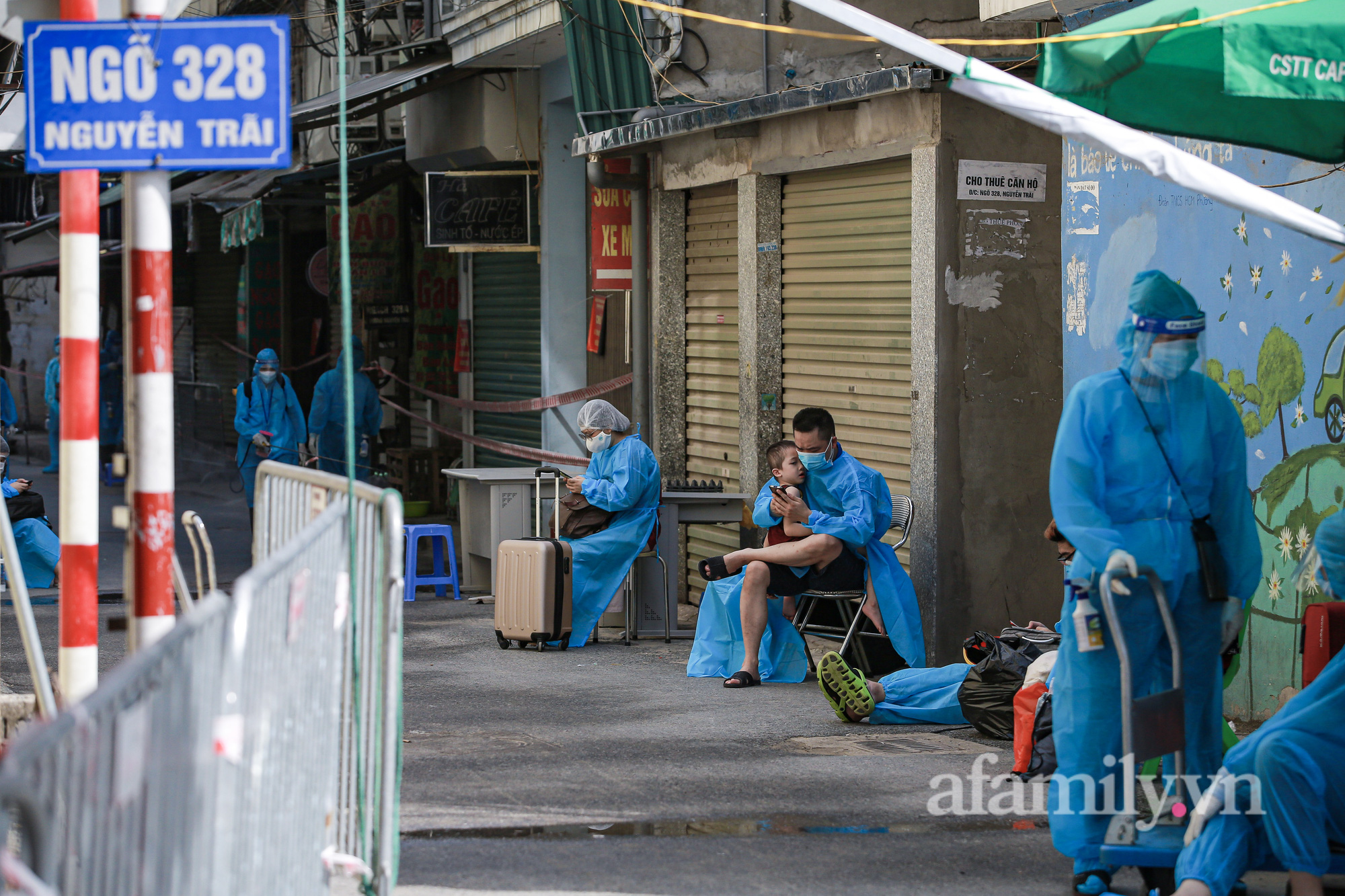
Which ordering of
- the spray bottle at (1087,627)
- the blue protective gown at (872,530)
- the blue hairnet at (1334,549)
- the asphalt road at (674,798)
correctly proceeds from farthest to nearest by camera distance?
the blue protective gown at (872,530) → the asphalt road at (674,798) → the spray bottle at (1087,627) → the blue hairnet at (1334,549)

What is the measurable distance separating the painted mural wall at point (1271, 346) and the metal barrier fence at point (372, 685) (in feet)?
11.9

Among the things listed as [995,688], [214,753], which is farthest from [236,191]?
[214,753]

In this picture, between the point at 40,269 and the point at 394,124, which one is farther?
the point at 40,269

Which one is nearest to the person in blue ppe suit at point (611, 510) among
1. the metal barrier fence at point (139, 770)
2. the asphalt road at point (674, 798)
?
the asphalt road at point (674, 798)

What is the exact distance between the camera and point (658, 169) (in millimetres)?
12297

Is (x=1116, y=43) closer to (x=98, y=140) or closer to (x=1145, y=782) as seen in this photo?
(x=1145, y=782)

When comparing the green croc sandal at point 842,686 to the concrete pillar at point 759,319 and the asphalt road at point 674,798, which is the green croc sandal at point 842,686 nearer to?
the asphalt road at point 674,798

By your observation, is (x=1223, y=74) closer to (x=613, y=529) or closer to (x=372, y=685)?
(x=372, y=685)

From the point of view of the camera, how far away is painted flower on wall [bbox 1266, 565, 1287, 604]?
22.1 feet

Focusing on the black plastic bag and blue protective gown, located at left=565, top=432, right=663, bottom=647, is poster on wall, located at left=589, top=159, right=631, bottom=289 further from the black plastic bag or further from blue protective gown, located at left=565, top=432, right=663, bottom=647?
the black plastic bag

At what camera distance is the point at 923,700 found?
746 centimetres

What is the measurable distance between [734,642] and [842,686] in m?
1.63

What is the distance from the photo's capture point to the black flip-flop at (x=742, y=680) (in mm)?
8477

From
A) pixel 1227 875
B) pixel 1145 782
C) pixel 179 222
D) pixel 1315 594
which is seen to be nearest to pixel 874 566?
pixel 1315 594
